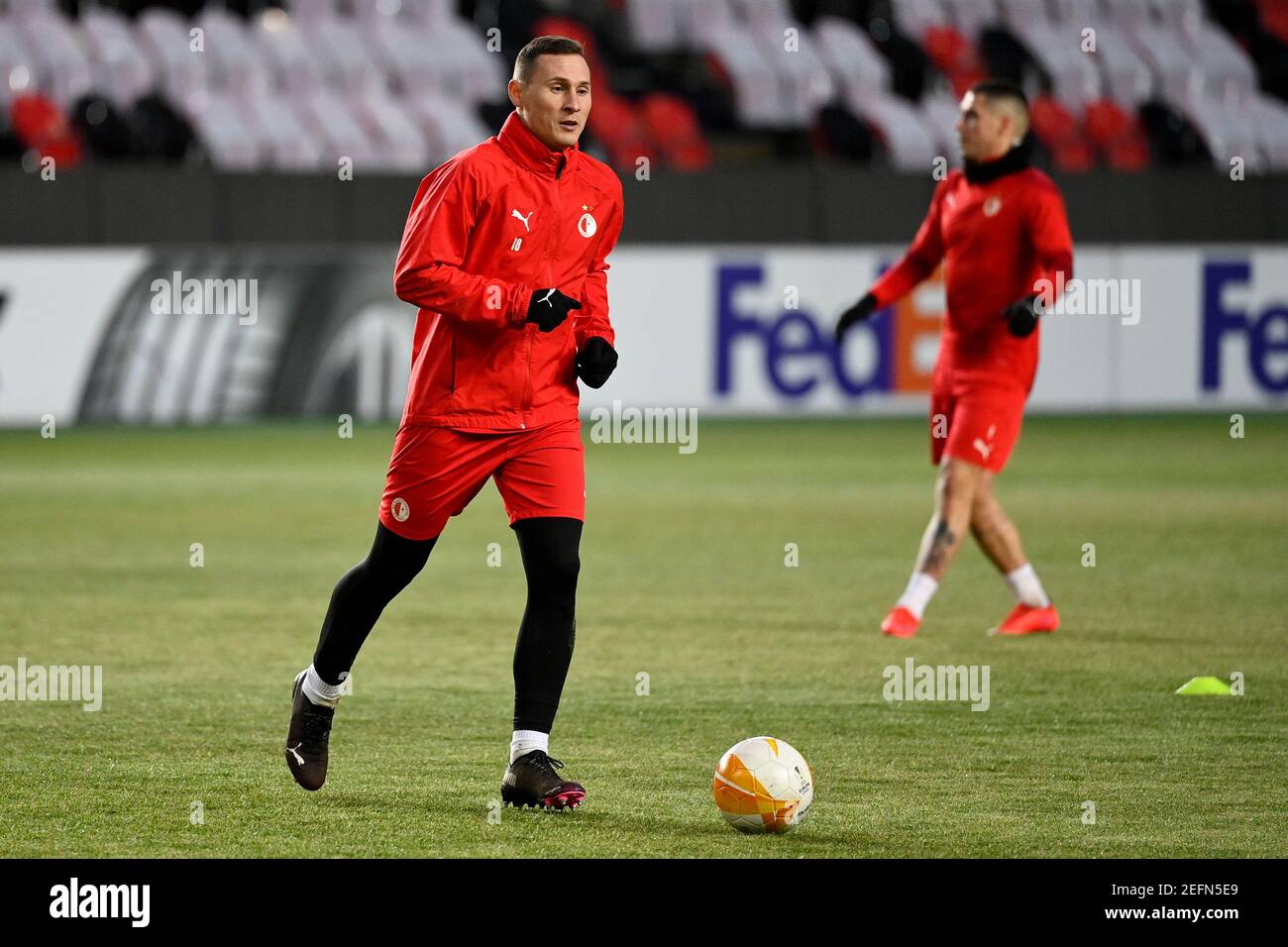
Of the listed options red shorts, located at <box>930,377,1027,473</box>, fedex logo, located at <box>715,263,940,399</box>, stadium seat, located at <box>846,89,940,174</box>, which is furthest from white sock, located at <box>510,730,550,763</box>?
stadium seat, located at <box>846,89,940,174</box>

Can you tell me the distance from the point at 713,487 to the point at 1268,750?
9734mm

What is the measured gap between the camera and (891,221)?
22203 millimetres

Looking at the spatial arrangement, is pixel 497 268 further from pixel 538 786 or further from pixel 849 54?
pixel 849 54

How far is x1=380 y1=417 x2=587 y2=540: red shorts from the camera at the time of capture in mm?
6098

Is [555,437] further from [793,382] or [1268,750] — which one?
[793,382]

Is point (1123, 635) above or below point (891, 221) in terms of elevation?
below

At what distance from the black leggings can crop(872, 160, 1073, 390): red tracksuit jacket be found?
371cm

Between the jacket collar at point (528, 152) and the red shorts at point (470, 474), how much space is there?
76cm

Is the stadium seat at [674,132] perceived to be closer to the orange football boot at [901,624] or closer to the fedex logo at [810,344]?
the fedex logo at [810,344]

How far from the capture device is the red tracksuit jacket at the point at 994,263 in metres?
9.44

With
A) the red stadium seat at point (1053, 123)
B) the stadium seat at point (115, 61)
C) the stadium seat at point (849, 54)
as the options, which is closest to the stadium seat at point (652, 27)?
the stadium seat at point (849, 54)

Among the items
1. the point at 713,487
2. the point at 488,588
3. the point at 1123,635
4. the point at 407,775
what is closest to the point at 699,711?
the point at 407,775

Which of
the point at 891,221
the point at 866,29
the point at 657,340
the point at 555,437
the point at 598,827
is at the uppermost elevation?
the point at 866,29

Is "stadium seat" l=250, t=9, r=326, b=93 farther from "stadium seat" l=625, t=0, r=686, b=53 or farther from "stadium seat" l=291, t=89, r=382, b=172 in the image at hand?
"stadium seat" l=625, t=0, r=686, b=53
